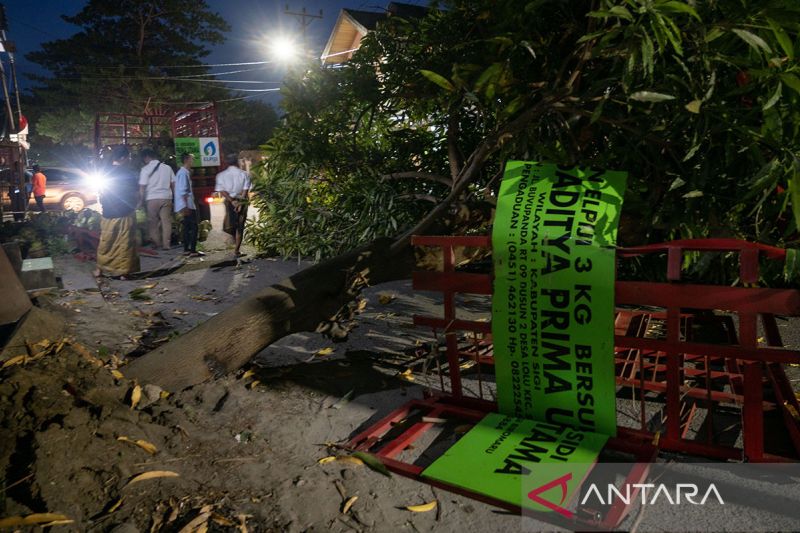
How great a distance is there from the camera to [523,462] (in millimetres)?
2730

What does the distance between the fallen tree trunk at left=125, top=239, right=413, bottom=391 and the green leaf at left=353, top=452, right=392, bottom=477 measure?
4.81 feet

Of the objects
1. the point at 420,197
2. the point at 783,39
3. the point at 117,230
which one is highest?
the point at 783,39

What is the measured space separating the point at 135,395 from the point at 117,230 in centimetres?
615

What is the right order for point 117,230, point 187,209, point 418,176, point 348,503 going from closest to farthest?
point 348,503 → point 418,176 → point 117,230 → point 187,209

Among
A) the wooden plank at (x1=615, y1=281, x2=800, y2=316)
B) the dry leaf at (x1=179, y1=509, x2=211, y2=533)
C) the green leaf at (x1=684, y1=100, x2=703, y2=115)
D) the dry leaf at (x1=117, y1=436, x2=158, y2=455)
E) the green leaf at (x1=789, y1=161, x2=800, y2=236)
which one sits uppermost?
the green leaf at (x1=684, y1=100, x2=703, y2=115)

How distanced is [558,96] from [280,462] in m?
2.70

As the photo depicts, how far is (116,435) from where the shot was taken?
303cm

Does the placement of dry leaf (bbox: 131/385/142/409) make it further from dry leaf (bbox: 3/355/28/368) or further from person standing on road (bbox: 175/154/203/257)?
person standing on road (bbox: 175/154/203/257)

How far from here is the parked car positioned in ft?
66.7

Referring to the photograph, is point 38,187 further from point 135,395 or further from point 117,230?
point 135,395

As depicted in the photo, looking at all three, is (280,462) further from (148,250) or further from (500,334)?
(148,250)

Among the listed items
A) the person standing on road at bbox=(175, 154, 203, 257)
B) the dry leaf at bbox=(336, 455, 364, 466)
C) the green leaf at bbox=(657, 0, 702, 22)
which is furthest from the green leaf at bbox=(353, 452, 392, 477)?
the person standing on road at bbox=(175, 154, 203, 257)

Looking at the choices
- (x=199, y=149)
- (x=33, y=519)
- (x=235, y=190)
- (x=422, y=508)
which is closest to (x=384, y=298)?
(x=422, y=508)

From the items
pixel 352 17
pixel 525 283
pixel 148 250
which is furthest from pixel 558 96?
pixel 352 17
